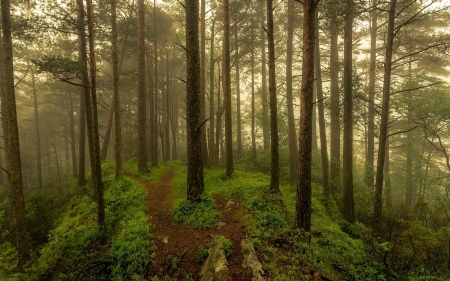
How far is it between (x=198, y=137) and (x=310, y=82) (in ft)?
14.5

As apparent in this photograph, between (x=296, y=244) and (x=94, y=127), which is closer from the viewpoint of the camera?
Answer: (x=296, y=244)

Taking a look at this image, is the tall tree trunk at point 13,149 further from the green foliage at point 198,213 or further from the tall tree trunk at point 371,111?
the tall tree trunk at point 371,111

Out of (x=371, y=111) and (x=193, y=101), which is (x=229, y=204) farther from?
(x=371, y=111)

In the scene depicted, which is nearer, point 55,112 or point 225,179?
point 225,179

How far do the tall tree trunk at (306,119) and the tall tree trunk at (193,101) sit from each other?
12.5 ft

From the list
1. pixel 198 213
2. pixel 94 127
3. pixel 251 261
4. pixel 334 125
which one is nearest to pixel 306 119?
pixel 251 261

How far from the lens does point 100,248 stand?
702 centimetres

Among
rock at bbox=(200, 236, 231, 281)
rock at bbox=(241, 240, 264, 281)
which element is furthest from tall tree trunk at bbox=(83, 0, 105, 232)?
rock at bbox=(241, 240, 264, 281)

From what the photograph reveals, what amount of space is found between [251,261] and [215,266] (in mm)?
869

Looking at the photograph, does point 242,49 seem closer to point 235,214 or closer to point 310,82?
point 310,82

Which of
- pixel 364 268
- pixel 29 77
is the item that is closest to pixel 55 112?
pixel 29 77

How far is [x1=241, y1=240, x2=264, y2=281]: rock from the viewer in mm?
5005

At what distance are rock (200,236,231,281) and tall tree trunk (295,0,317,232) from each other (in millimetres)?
2724

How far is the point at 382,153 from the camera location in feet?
29.0
